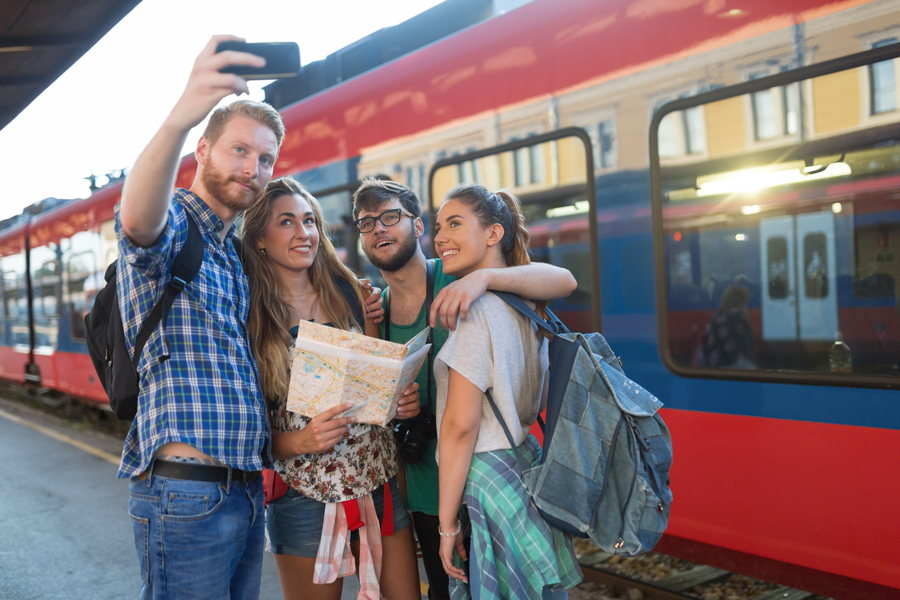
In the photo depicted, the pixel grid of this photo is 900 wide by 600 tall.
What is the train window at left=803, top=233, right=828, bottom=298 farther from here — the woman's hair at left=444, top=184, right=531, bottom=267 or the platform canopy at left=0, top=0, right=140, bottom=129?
the platform canopy at left=0, top=0, right=140, bottom=129

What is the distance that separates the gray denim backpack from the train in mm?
1241

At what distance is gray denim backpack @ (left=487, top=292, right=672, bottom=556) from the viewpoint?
1.57 meters

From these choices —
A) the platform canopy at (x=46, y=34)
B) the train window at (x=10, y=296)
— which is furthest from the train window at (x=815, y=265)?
the train window at (x=10, y=296)

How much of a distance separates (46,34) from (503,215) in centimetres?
389

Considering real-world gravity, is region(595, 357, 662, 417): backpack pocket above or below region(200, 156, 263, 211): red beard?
below

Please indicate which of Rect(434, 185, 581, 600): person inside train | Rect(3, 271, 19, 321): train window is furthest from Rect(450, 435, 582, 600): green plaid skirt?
Rect(3, 271, 19, 321): train window

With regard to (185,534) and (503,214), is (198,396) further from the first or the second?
(503,214)

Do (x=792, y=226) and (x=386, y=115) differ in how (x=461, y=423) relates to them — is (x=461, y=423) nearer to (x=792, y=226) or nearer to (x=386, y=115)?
(x=792, y=226)

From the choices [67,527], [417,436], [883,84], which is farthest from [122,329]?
[67,527]

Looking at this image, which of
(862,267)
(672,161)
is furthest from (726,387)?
(672,161)

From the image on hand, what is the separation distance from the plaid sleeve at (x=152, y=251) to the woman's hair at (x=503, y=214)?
75 cm

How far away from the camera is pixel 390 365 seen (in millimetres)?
1698

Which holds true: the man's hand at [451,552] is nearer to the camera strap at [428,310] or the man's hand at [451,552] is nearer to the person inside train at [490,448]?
the person inside train at [490,448]

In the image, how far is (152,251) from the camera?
4.65 ft
